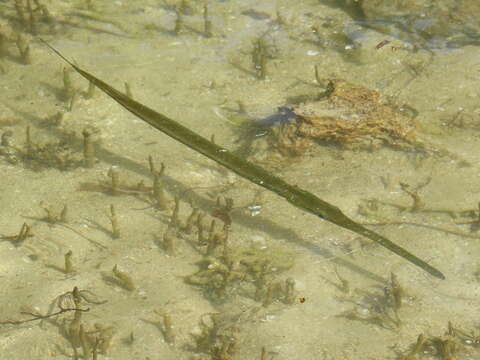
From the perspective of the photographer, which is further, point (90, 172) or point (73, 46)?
point (73, 46)

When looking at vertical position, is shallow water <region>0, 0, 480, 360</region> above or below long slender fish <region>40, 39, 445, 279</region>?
below

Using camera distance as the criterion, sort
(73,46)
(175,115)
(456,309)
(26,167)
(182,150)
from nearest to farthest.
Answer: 1. (456,309)
2. (26,167)
3. (182,150)
4. (175,115)
5. (73,46)

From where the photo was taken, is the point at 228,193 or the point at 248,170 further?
the point at 228,193

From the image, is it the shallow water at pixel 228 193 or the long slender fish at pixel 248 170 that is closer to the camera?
the long slender fish at pixel 248 170

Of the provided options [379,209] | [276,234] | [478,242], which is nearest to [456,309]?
[478,242]

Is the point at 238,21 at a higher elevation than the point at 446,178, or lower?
higher

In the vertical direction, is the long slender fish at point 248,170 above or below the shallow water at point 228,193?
above

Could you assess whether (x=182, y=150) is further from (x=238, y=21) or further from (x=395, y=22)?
(x=395, y=22)

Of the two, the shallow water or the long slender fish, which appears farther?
the shallow water
